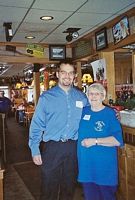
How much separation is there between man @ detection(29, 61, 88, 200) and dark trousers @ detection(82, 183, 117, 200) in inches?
9.2

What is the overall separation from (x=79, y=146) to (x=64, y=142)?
15cm

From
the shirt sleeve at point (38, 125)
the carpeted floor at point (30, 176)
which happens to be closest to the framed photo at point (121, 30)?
the shirt sleeve at point (38, 125)

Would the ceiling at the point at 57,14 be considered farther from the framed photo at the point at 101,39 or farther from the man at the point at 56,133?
the man at the point at 56,133

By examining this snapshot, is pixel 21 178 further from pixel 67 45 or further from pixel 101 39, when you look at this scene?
pixel 67 45

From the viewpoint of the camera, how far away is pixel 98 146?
8.41 ft

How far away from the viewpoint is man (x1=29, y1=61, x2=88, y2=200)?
2693 mm

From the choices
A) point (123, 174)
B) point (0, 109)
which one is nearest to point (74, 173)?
point (123, 174)

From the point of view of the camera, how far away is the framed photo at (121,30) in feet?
14.9

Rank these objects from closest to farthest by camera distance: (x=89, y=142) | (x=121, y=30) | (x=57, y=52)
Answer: (x=89, y=142)
(x=121, y=30)
(x=57, y=52)

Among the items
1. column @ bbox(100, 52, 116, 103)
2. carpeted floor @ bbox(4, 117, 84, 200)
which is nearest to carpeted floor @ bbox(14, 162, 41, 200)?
carpeted floor @ bbox(4, 117, 84, 200)

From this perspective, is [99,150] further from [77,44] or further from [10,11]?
[77,44]

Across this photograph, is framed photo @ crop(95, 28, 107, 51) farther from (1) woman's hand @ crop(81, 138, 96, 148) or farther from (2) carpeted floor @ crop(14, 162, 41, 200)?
(1) woman's hand @ crop(81, 138, 96, 148)

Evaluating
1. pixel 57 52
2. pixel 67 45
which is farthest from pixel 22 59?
pixel 67 45

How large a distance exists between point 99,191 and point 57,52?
4783 mm
